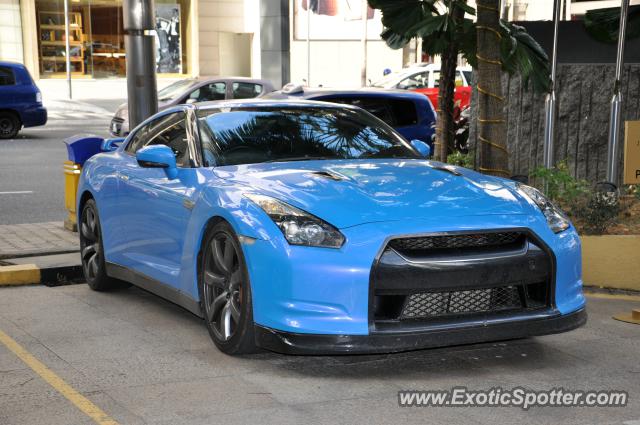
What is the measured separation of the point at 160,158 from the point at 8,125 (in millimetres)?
17934

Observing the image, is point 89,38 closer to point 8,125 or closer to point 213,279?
point 8,125

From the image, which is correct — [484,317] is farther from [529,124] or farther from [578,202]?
[529,124]

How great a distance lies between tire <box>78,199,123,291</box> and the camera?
7793 millimetres

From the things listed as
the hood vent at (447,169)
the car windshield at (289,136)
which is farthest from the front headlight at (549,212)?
the car windshield at (289,136)

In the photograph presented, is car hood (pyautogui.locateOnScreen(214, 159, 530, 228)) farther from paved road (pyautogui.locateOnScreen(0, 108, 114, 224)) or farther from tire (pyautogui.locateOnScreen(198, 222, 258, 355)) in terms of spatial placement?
paved road (pyautogui.locateOnScreen(0, 108, 114, 224))

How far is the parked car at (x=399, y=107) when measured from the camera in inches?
587

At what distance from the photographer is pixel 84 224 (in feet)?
26.6

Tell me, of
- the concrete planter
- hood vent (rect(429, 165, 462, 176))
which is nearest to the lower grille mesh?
hood vent (rect(429, 165, 462, 176))

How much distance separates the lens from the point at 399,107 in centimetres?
1522

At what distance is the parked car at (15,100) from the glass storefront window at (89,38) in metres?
14.9

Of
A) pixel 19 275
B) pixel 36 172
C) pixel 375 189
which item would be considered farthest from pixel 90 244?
pixel 36 172

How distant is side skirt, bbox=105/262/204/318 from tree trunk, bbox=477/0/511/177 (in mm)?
3525

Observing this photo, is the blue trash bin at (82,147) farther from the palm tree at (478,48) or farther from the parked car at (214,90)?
the parked car at (214,90)

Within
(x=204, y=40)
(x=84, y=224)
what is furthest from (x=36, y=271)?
(x=204, y=40)
